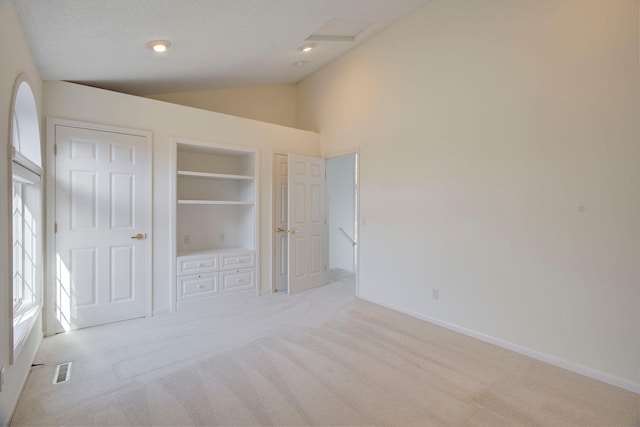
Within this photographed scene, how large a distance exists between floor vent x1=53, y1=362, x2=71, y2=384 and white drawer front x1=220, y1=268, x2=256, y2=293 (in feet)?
5.89

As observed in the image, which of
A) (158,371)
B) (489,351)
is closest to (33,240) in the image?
(158,371)

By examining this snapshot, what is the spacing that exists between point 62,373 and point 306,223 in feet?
10.3

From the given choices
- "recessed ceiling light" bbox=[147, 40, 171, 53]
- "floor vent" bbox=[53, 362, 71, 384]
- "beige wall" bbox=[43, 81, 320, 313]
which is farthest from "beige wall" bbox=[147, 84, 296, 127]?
"floor vent" bbox=[53, 362, 71, 384]

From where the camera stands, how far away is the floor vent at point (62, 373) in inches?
88.9

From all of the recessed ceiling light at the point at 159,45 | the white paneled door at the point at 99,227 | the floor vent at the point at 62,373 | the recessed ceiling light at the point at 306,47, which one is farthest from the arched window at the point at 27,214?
the recessed ceiling light at the point at 306,47

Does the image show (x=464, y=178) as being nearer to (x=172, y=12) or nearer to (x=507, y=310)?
(x=507, y=310)

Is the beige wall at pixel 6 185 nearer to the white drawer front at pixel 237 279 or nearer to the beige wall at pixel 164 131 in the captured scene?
the beige wall at pixel 164 131

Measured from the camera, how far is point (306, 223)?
15.5 ft

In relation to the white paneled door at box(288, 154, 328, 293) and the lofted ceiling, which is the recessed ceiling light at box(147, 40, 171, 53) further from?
the white paneled door at box(288, 154, 328, 293)

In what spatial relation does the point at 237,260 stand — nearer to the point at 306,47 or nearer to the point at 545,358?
the point at 306,47

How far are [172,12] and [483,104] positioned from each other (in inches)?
110

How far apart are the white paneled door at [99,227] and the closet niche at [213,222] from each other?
1.56ft

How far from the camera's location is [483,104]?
300cm

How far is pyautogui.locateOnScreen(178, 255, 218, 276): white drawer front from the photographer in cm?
376
